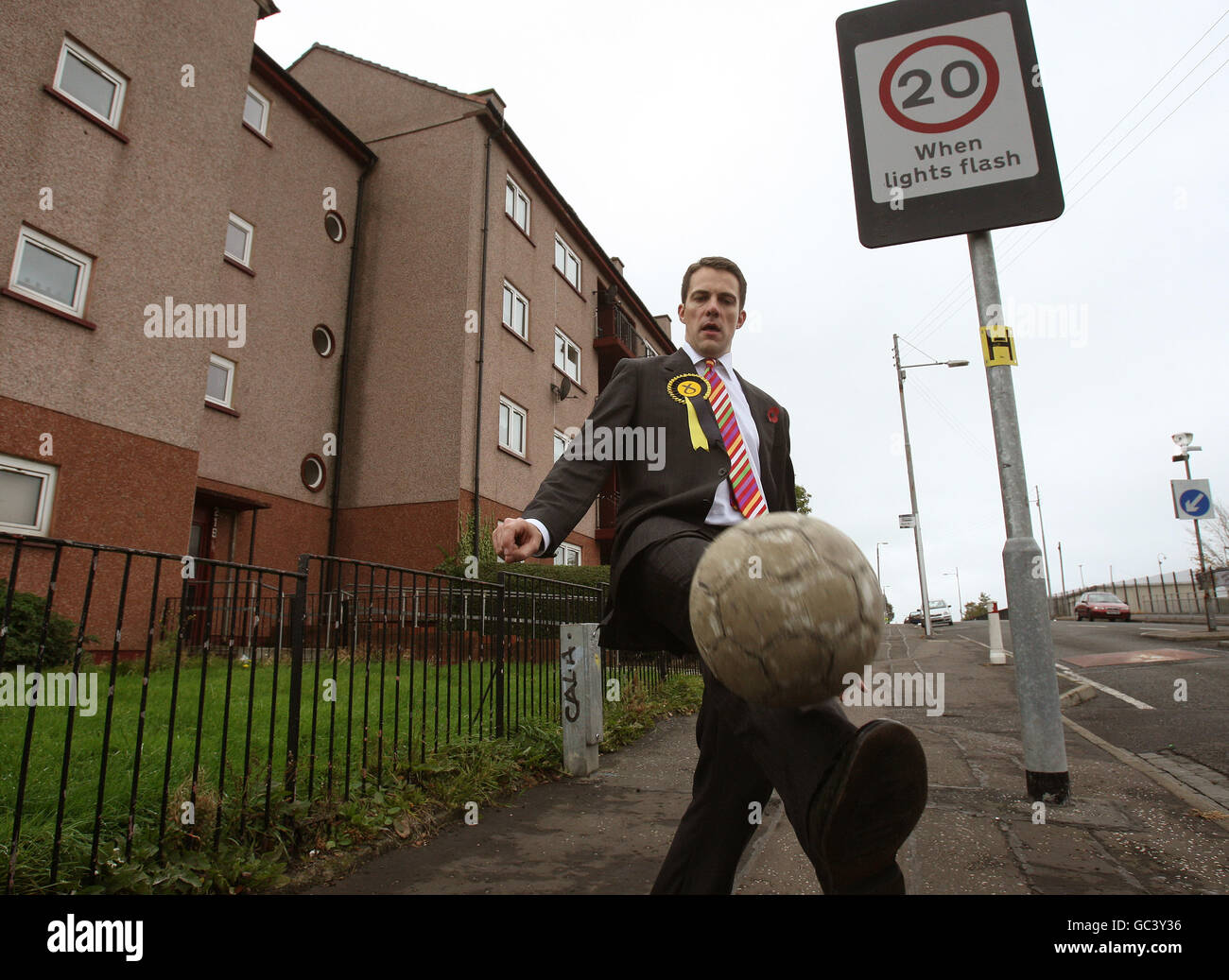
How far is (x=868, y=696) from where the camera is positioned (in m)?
9.27

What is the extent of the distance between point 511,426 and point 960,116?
1336 centimetres

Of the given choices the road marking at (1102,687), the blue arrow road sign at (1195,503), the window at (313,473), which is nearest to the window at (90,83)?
the window at (313,473)

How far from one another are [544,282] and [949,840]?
59.0 feet

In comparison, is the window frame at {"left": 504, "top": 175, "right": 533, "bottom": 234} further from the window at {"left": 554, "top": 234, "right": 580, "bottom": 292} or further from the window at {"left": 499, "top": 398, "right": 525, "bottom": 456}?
the window at {"left": 499, "top": 398, "right": 525, "bottom": 456}

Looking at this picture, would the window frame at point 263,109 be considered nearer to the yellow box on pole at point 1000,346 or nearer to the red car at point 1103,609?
the yellow box on pole at point 1000,346

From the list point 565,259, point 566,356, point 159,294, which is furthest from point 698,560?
point 565,259

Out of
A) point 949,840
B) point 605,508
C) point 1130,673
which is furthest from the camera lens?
point 605,508

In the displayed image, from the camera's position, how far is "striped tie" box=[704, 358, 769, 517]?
205 cm

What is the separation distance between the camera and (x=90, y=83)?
1034 centimetres

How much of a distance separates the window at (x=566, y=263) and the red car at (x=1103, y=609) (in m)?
26.1

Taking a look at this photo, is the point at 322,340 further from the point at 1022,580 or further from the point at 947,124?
the point at 1022,580

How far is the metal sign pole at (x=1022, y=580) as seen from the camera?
13.5 feet
